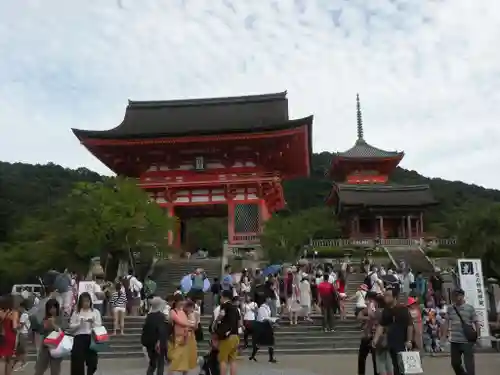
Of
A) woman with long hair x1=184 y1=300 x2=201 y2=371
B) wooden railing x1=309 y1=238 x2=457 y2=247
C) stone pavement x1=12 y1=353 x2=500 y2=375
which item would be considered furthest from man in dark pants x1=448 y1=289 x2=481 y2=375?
wooden railing x1=309 y1=238 x2=457 y2=247

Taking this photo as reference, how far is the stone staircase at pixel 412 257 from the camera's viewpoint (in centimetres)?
2778

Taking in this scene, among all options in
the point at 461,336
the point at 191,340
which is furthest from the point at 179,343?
the point at 461,336

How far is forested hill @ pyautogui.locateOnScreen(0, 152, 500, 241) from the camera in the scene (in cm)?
5512

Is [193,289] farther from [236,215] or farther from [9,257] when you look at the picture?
[9,257]

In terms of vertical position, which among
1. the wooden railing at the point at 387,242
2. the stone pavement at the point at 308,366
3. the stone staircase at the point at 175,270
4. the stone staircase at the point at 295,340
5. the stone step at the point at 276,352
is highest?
the wooden railing at the point at 387,242

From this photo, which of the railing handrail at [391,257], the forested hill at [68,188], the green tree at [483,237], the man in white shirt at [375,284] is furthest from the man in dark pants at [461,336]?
the forested hill at [68,188]

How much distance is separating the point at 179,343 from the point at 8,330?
107 inches

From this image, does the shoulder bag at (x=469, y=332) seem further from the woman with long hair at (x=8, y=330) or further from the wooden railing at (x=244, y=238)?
the wooden railing at (x=244, y=238)

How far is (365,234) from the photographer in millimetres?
41125

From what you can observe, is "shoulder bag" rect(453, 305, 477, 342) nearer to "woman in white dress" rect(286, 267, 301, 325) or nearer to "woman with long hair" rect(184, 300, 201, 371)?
"woman with long hair" rect(184, 300, 201, 371)

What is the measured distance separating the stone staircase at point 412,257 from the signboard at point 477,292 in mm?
13206

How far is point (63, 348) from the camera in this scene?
24.7ft

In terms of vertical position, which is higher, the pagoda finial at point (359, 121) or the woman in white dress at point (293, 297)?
the pagoda finial at point (359, 121)

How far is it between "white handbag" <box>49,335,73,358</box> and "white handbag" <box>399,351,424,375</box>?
14.5 ft
